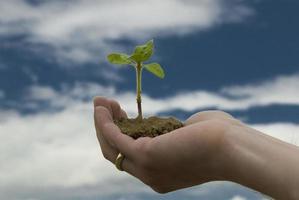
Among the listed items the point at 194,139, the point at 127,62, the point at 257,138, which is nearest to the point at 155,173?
the point at 194,139

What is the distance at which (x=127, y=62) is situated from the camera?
4.21 metres

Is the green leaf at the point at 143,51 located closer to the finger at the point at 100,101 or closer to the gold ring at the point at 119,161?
the finger at the point at 100,101

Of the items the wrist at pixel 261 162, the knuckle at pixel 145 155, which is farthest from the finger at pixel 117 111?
the wrist at pixel 261 162

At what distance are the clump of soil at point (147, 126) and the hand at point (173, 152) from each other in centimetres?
15

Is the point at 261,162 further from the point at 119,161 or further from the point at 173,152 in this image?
the point at 119,161

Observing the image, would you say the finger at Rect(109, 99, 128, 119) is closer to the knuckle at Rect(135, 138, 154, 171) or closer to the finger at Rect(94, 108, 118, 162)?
the finger at Rect(94, 108, 118, 162)

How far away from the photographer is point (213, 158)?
300cm

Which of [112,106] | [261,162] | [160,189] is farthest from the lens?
[112,106]

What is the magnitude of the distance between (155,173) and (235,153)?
0.57 m

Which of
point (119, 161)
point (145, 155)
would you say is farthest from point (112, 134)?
point (145, 155)

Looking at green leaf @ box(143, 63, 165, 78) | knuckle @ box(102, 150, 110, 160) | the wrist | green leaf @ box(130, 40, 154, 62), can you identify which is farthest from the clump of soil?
the wrist

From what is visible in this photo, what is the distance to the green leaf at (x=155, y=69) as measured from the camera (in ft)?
13.6

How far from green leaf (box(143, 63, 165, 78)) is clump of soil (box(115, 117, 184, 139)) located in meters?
0.33

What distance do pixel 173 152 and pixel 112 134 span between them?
0.56 meters
